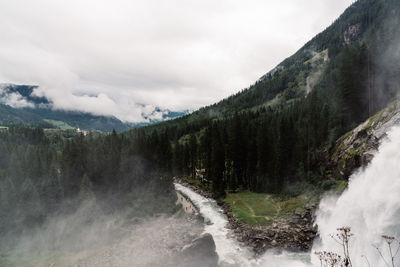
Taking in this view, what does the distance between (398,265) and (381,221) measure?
14.4 ft

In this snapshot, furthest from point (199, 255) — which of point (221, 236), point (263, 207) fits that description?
point (263, 207)

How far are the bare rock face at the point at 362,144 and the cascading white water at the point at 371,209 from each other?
2508 mm

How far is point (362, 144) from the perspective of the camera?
122 ft

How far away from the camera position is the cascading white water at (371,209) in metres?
19.5

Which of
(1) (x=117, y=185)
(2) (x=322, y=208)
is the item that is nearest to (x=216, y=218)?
(2) (x=322, y=208)

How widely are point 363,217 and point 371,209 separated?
1.11 meters

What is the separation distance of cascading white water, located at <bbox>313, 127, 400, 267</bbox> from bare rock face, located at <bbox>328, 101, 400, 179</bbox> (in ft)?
8.23

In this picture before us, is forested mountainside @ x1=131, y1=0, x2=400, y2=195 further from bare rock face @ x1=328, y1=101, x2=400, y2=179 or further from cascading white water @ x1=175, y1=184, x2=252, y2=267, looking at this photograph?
cascading white water @ x1=175, y1=184, x2=252, y2=267

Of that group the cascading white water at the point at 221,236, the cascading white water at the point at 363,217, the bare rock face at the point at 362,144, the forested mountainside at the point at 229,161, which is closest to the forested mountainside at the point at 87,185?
the forested mountainside at the point at 229,161

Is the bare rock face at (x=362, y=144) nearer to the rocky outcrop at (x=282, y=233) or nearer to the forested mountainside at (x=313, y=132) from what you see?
the forested mountainside at (x=313, y=132)

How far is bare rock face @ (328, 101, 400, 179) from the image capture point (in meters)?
31.5

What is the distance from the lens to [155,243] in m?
36.9

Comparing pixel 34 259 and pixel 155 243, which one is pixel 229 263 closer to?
pixel 155 243

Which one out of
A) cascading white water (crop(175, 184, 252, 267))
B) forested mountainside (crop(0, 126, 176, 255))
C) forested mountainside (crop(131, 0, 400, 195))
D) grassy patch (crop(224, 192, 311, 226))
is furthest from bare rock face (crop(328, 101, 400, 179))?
forested mountainside (crop(0, 126, 176, 255))
